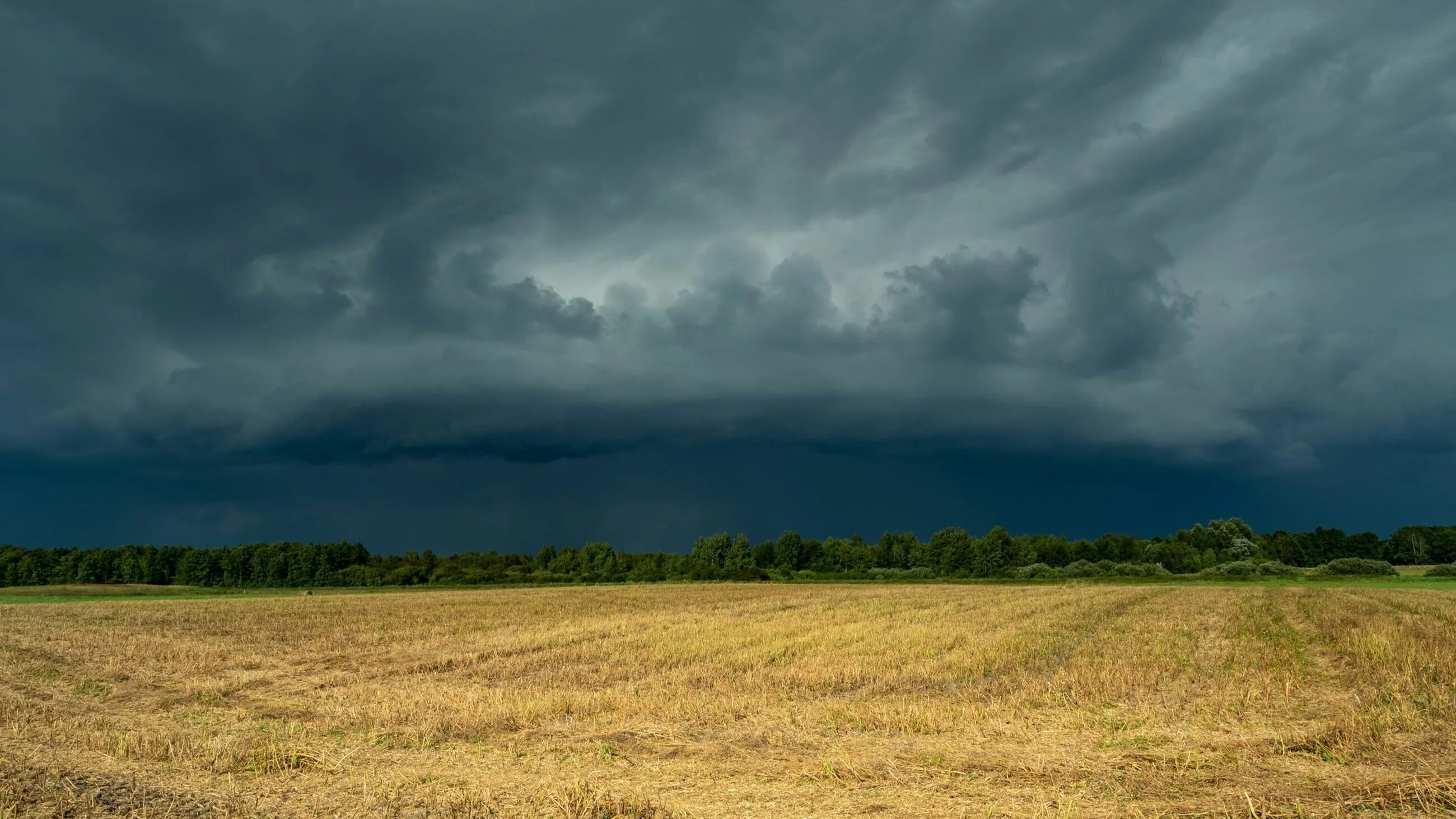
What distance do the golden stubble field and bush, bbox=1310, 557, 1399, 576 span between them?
70841 millimetres

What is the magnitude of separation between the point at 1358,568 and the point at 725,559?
332ft

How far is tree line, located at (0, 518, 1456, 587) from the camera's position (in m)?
132

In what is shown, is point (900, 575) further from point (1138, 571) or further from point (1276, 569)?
point (1276, 569)

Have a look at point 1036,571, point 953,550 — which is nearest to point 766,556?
point 953,550

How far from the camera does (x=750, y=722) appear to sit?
13.8m

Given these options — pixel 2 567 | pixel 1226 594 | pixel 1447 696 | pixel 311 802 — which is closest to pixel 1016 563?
pixel 1226 594

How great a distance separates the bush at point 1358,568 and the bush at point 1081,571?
78.6 ft

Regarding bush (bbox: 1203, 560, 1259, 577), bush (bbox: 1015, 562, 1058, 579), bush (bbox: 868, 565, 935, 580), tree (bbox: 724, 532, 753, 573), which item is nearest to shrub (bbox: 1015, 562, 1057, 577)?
bush (bbox: 1015, 562, 1058, 579)

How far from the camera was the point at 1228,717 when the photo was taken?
13539 mm

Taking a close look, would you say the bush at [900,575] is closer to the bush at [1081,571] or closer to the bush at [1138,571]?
the bush at [1081,571]

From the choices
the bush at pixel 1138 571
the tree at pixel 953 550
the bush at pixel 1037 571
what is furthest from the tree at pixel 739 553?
the bush at pixel 1138 571

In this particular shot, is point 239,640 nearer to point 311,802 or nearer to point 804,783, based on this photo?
point 311,802

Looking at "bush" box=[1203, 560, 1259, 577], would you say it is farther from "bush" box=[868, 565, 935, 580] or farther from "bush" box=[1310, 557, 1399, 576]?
"bush" box=[868, 565, 935, 580]

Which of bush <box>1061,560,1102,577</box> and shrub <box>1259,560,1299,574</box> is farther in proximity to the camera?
bush <box>1061,560,1102,577</box>
